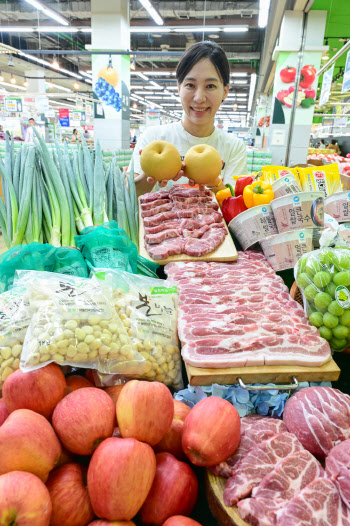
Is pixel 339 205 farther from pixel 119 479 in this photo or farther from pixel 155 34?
pixel 155 34

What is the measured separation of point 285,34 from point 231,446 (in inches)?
357

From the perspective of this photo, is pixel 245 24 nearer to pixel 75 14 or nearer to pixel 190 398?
pixel 75 14

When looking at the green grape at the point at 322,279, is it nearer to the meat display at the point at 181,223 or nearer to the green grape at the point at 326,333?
the green grape at the point at 326,333

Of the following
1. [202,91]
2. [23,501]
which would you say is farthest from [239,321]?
[202,91]

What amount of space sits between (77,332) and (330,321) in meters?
0.83

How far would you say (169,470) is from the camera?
88cm

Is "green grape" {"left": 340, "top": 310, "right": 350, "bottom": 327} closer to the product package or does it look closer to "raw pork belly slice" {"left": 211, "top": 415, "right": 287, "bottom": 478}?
"raw pork belly slice" {"left": 211, "top": 415, "right": 287, "bottom": 478}

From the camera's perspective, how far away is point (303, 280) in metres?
1.37

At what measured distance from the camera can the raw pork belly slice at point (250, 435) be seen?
91 cm

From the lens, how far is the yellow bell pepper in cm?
196

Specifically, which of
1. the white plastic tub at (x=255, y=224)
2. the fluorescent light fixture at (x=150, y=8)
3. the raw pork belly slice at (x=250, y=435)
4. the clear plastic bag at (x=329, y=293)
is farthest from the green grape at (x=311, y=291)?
the fluorescent light fixture at (x=150, y=8)

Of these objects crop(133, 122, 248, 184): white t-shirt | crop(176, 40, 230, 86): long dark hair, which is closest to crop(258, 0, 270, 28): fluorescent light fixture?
crop(133, 122, 248, 184): white t-shirt

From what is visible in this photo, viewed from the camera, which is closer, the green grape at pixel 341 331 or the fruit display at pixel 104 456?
the fruit display at pixel 104 456

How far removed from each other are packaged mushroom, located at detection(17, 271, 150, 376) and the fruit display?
61 millimetres
